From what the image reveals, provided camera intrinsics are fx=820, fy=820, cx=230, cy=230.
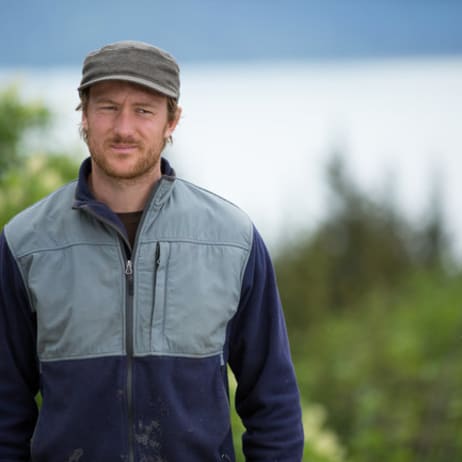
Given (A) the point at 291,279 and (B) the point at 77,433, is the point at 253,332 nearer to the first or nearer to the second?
(B) the point at 77,433

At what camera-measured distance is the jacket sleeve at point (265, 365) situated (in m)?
2.13

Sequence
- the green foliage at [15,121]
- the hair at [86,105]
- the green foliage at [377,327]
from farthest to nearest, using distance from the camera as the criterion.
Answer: the green foliage at [377,327]
the green foliage at [15,121]
the hair at [86,105]

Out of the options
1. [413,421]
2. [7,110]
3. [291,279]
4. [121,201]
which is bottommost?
[413,421]

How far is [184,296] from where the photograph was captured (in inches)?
80.2

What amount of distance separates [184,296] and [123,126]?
0.44 m

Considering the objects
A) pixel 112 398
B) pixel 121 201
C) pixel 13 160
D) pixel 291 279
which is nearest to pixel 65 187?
pixel 121 201

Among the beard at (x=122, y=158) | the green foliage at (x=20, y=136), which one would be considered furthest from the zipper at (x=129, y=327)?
the green foliage at (x=20, y=136)

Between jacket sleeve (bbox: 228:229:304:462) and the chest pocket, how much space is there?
6 centimetres

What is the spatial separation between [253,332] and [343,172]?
9.76 meters

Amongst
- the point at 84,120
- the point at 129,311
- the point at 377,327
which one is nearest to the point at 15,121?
the point at 84,120

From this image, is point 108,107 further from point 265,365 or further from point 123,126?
point 265,365

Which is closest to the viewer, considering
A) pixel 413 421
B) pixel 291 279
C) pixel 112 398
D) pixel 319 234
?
pixel 112 398

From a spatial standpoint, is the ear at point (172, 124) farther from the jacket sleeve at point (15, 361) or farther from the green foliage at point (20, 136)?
the green foliage at point (20, 136)

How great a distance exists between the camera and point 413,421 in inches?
233
